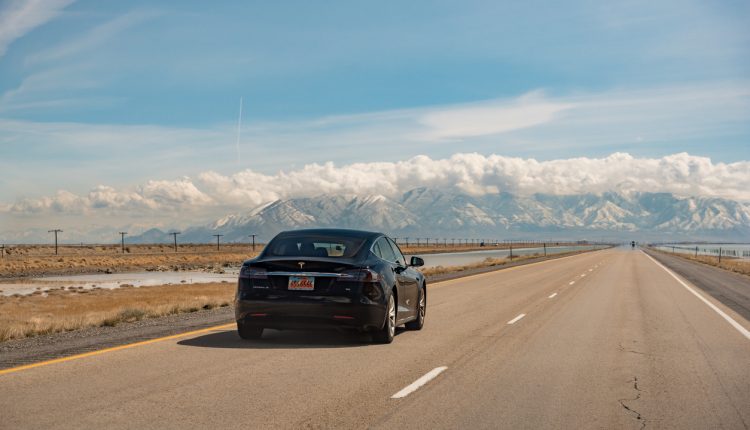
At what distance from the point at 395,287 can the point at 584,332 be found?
370 cm

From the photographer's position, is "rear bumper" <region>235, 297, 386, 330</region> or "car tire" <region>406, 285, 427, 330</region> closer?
"rear bumper" <region>235, 297, 386, 330</region>

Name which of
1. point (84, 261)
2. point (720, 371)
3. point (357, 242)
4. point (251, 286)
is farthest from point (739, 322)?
point (84, 261)

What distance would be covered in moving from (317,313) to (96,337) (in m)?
4.25

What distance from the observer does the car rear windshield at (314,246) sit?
11.8m

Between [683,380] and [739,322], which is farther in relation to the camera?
A: [739,322]

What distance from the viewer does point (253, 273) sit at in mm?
11383

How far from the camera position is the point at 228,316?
54.6 feet

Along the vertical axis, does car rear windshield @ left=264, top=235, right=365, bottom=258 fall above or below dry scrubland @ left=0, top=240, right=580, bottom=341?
above

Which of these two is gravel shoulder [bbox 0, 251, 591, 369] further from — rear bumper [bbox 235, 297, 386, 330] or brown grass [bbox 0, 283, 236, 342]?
rear bumper [bbox 235, 297, 386, 330]

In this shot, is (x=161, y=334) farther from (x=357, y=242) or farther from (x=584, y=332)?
(x=584, y=332)

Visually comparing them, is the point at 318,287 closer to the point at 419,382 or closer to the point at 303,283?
the point at 303,283

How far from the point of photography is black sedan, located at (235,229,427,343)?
36.1 ft

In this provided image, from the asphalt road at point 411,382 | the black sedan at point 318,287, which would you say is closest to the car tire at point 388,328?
the black sedan at point 318,287

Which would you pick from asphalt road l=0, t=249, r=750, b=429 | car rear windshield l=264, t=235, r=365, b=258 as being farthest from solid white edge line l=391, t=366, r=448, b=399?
car rear windshield l=264, t=235, r=365, b=258
